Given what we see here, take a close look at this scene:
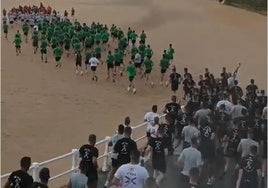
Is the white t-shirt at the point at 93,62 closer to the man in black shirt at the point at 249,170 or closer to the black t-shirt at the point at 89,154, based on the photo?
the black t-shirt at the point at 89,154

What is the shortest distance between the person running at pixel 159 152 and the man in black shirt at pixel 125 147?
75 cm

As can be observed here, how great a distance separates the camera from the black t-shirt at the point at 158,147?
11.7 metres

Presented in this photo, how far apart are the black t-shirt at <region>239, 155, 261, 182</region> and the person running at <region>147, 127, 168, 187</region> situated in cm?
167

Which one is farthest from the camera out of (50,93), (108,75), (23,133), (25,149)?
(108,75)

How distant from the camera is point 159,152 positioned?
11.8 metres

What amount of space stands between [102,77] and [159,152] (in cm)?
1493

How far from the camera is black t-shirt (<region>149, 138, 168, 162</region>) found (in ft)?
38.5

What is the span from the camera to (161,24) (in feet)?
144

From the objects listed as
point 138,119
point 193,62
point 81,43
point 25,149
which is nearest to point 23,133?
point 25,149

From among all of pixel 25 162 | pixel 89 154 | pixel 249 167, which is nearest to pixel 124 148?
pixel 89 154

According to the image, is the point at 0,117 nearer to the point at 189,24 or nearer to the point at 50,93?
the point at 50,93

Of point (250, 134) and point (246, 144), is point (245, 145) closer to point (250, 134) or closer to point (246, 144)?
point (246, 144)

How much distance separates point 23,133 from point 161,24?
2659 centimetres

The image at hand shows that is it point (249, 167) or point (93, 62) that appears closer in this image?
point (249, 167)
